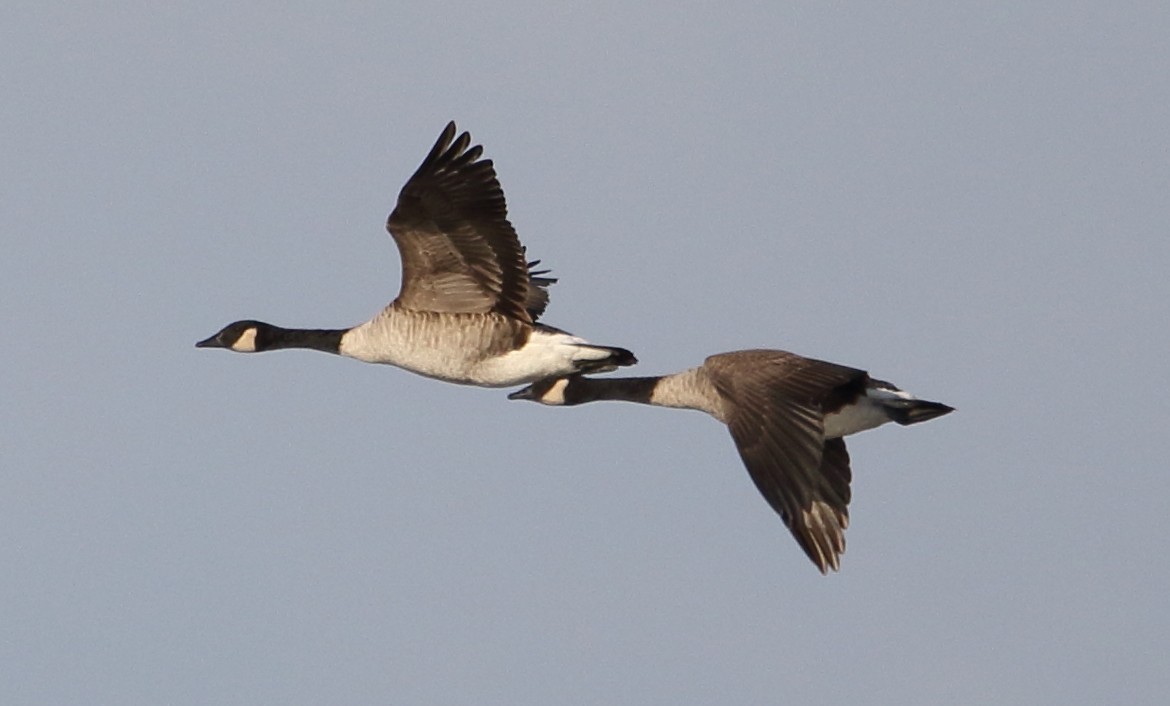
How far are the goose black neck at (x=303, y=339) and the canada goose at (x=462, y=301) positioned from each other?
0.03m

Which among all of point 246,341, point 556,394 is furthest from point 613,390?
point 246,341

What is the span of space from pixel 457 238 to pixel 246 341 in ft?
9.71

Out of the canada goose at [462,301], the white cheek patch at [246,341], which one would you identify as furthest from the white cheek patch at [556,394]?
the white cheek patch at [246,341]

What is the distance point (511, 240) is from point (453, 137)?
95cm

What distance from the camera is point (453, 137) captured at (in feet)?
53.8

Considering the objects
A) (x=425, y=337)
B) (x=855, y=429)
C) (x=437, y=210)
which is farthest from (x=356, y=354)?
(x=855, y=429)

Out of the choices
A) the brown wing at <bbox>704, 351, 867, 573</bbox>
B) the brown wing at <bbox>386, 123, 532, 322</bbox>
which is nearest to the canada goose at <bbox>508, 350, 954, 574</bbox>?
the brown wing at <bbox>704, 351, 867, 573</bbox>

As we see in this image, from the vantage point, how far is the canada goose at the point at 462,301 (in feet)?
54.2

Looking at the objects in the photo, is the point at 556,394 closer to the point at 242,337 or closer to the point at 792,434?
the point at 242,337

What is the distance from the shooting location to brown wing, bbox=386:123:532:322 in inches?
647

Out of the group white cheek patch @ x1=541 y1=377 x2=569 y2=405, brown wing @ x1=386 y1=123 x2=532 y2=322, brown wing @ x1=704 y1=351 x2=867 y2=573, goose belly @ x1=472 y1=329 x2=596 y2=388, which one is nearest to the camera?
brown wing @ x1=704 y1=351 x2=867 y2=573

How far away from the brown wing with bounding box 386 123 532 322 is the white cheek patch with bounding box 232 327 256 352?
2014 mm

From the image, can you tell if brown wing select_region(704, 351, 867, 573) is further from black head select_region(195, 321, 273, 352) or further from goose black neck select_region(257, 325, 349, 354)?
black head select_region(195, 321, 273, 352)

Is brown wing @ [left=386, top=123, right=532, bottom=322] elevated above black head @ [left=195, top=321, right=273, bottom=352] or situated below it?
above
